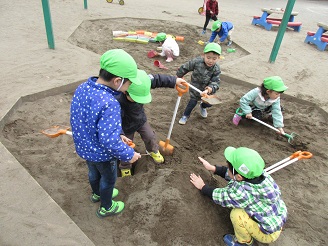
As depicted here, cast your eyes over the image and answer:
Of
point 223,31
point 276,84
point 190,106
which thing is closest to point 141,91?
point 190,106

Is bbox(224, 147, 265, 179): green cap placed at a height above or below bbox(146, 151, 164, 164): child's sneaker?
above

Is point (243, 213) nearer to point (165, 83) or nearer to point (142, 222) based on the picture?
point (142, 222)

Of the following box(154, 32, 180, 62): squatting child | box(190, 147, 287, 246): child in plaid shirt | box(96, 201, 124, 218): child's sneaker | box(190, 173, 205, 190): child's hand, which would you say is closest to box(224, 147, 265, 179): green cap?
box(190, 147, 287, 246): child in plaid shirt

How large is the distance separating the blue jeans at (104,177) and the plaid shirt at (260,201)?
3.09 feet

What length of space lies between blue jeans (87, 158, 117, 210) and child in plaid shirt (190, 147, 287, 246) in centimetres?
88

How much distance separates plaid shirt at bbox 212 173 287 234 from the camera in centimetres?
212

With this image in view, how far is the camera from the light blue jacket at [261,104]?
380 cm

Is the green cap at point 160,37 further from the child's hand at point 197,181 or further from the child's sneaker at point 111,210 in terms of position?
the child's sneaker at point 111,210

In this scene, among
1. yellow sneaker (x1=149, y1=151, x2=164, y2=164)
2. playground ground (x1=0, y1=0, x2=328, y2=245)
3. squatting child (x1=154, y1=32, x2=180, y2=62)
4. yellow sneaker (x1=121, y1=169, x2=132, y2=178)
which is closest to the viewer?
playground ground (x1=0, y1=0, x2=328, y2=245)

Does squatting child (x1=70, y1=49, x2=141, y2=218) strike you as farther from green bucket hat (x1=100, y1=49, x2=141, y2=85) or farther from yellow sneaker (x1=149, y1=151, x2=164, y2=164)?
yellow sneaker (x1=149, y1=151, x2=164, y2=164)

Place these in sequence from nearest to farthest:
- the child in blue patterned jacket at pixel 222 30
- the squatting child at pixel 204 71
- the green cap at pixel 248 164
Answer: the green cap at pixel 248 164 < the squatting child at pixel 204 71 < the child in blue patterned jacket at pixel 222 30

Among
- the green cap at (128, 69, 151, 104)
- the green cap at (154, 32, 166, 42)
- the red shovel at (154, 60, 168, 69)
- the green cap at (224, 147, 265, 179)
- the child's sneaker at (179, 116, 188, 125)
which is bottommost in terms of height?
the child's sneaker at (179, 116, 188, 125)

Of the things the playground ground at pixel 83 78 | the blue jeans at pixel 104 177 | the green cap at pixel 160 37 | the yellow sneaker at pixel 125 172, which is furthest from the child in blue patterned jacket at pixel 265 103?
the green cap at pixel 160 37

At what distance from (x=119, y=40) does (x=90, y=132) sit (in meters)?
5.49
